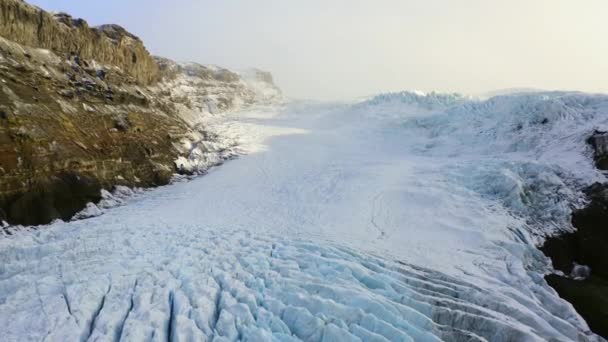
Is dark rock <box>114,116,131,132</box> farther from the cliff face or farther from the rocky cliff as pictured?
the cliff face

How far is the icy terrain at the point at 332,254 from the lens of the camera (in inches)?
249

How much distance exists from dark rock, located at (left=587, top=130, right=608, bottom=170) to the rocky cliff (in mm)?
15055

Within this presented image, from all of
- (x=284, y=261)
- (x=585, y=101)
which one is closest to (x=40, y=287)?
(x=284, y=261)

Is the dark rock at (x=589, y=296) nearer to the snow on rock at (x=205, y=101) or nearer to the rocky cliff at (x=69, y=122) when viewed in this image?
the rocky cliff at (x=69, y=122)

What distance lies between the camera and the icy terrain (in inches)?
249

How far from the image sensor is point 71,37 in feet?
56.0

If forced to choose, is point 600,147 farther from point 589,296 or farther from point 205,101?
point 205,101

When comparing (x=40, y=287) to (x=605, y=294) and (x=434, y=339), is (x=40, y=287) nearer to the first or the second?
(x=434, y=339)

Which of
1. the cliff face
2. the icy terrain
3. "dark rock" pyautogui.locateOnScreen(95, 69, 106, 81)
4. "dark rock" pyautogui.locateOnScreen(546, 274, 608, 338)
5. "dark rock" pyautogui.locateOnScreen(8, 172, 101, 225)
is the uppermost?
the cliff face

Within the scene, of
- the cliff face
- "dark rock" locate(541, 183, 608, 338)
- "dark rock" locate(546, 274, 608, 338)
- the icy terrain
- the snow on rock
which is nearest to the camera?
the icy terrain

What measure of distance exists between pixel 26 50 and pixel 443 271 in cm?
1535

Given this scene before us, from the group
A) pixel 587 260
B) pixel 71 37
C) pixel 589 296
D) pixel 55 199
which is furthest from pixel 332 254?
pixel 71 37

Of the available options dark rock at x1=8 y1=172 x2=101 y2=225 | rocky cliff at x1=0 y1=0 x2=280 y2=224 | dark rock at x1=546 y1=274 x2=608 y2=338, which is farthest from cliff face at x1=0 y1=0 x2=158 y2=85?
dark rock at x1=546 y1=274 x2=608 y2=338

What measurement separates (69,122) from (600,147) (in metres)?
17.1
